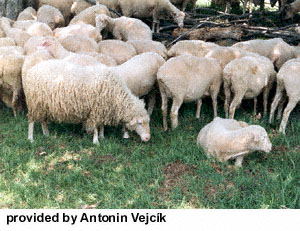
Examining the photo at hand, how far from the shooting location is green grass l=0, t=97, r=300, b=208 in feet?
16.6

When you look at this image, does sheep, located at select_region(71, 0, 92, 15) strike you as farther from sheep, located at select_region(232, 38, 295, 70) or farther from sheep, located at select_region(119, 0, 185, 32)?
sheep, located at select_region(232, 38, 295, 70)

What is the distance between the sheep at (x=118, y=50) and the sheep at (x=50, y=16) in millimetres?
2266

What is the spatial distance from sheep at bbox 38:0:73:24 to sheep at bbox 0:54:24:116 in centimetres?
398

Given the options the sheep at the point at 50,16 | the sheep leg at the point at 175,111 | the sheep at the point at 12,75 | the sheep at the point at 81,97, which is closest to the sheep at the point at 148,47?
the sheep leg at the point at 175,111

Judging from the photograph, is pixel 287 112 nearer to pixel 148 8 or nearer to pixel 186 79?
pixel 186 79

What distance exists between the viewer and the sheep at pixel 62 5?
11016 mm

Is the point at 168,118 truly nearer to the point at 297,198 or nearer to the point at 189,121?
the point at 189,121

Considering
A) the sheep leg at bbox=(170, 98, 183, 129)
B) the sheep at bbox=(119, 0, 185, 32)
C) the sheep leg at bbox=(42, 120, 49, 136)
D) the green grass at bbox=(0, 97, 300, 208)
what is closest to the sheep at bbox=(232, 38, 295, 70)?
the green grass at bbox=(0, 97, 300, 208)

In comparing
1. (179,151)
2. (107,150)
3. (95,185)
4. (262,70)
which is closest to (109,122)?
(107,150)

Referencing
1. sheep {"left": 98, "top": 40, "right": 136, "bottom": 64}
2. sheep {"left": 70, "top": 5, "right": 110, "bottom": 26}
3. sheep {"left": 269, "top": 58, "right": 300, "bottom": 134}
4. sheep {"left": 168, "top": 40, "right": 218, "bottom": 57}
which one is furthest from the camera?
sheep {"left": 70, "top": 5, "right": 110, "bottom": 26}

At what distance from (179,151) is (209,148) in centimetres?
49

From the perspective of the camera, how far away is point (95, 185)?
212 inches

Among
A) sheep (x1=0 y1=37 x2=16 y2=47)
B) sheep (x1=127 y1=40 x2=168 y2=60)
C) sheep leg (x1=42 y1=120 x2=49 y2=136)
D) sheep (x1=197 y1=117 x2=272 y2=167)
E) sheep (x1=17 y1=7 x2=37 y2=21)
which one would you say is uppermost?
sheep (x1=17 y1=7 x2=37 y2=21)

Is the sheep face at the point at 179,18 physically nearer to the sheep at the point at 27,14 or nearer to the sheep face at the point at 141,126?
the sheep at the point at 27,14
